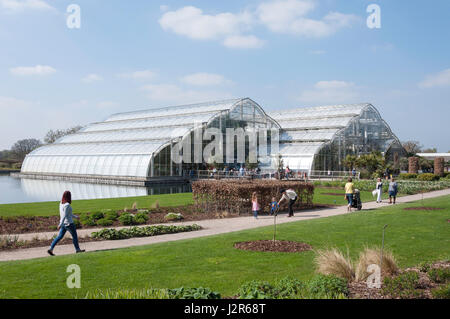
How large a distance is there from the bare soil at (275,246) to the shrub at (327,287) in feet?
12.4

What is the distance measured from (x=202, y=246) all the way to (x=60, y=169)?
54.2 m

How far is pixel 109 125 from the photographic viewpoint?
75.8 meters

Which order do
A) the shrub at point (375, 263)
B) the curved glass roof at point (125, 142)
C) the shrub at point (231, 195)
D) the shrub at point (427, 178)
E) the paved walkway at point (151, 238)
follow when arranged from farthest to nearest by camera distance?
the curved glass roof at point (125, 142), the shrub at point (427, 178), the shrub at point (231, 195), the paved walkway at point (151, 238), the shrub at point (375, 263)

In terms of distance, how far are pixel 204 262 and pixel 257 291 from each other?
10.7 feet

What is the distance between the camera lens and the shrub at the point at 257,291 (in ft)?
21.2

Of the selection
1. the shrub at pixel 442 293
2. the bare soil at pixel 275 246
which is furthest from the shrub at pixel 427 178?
the shrub at pixel 442 293

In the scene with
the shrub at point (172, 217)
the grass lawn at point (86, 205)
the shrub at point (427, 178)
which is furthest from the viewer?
the shrub at point (427, 178)

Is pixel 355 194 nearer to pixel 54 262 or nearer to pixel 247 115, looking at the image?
pixel 54 262

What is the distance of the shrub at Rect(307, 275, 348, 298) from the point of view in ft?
22.0

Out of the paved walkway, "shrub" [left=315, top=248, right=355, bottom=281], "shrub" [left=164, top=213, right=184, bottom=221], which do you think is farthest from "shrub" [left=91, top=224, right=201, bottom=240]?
"shrub" [left=315, top=248, right=355, bottom=281]

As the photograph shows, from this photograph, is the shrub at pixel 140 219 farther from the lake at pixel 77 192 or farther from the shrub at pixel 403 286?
the lake at pixel 77 192

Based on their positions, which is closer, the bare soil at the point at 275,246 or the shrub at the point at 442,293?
the shrub at the point at 442,293

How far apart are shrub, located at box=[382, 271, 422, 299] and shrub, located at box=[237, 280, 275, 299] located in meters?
2.03
